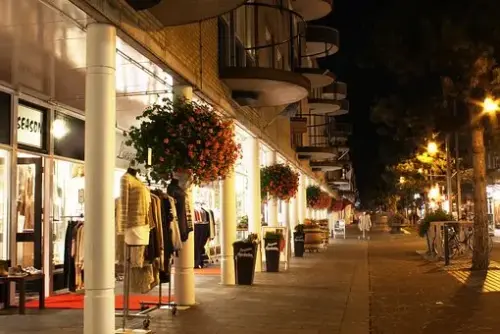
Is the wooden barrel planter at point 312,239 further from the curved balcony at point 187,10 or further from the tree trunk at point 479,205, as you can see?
the curved balcony at point 187,10

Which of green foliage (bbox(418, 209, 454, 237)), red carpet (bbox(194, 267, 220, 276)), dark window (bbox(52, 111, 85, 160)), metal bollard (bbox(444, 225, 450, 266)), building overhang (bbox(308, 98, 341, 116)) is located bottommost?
red carpet (bbox(194, 267, 220, 276))

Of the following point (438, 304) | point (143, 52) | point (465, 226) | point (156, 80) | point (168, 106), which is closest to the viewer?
point (143, 52)

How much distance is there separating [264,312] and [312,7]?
44.9 ft

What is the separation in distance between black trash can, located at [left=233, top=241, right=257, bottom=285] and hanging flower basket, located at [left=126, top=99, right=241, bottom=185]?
4.38 meters

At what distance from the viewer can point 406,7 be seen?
18.6m

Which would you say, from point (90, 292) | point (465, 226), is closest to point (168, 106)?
point (90, 292)

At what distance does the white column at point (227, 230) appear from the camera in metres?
13.4

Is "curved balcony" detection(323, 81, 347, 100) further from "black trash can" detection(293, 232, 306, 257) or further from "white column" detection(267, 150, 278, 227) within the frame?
"white column" detection(267, 150, 278, 227)

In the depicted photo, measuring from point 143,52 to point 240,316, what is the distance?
13.4 ft

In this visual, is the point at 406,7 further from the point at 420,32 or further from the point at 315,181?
the point at 315,181

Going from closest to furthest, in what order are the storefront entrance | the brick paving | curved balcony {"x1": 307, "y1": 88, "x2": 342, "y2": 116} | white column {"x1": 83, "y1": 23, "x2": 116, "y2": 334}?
white column {"x1": 83, "y1": 23, "x2": 116, "y2": 334}
the brick paving
the storefront entrance
curved balcony {"x1": 307, "y1": 88, "x2": 342, "y2": 116}

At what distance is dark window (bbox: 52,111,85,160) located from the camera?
12320mm

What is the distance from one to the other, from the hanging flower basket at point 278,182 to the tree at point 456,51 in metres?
4.56

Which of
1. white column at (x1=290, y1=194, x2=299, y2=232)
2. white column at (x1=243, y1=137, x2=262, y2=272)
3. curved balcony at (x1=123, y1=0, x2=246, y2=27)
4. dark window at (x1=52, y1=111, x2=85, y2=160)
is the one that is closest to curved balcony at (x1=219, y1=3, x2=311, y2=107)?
white column at (x1=243, y1=137, x2=262, y2=272)
